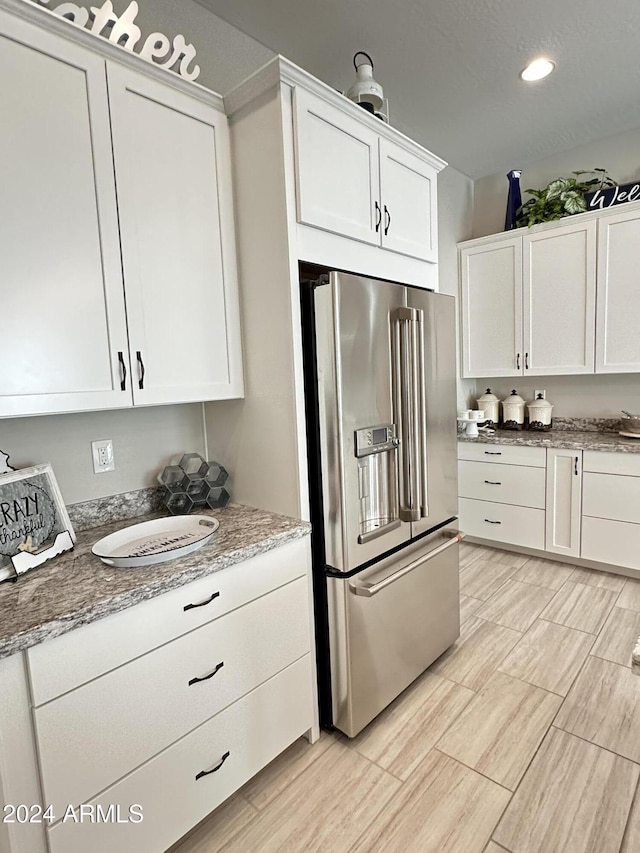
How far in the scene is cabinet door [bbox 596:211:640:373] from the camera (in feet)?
9.82

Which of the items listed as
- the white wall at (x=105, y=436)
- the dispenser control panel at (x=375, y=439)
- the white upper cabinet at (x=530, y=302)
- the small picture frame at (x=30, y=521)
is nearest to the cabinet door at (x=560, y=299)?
the white upper cabinet at (x=530, y=302)

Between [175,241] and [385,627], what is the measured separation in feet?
5.38

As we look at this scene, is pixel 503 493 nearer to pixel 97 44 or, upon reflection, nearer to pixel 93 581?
pixel 93 581

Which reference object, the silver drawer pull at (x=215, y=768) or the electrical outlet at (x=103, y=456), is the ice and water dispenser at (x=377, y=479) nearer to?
the silver drawer pull at (x=215, y=768)

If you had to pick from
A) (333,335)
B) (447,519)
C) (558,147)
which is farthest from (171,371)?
(558,147)

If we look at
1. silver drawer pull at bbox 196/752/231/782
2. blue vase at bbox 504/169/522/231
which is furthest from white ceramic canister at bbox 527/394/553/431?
silver drawer pull at bbox 196/752/231/782

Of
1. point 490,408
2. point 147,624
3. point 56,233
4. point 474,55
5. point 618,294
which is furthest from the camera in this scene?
point 490,408

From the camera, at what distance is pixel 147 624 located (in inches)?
47.6

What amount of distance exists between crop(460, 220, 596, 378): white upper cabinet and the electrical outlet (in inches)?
117

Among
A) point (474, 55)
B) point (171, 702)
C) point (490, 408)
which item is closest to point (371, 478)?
point (171, 702)

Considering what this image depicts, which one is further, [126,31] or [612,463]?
[612,463]

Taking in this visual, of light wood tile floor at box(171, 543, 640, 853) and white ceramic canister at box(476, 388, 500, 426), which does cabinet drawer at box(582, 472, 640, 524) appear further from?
white ceramic canister at box(476, 388, 500, 426)

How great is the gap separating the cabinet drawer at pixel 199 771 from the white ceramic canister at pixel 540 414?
273 centimetres

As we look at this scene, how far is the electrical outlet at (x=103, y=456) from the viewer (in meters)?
1.71
